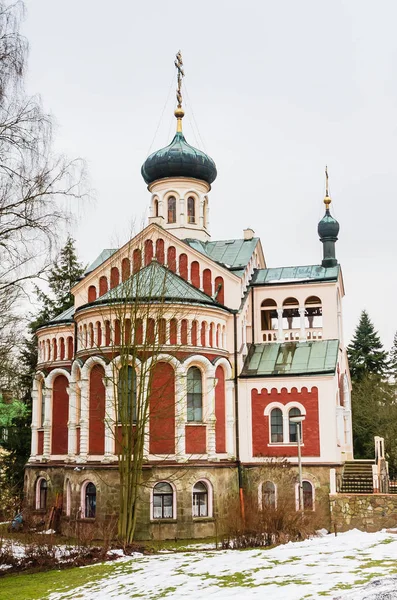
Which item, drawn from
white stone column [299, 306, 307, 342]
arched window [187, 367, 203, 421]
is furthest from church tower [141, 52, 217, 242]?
arched window [187, 367, 203, 421]

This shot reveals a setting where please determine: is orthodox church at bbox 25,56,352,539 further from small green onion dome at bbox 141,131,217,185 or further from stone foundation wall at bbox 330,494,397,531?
stone foundation wall at bbox 330,494,397,531

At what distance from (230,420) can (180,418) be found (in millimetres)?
2780

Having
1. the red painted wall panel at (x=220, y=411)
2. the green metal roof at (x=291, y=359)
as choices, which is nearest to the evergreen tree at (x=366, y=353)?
the green metal roof at (x=291, y=359)

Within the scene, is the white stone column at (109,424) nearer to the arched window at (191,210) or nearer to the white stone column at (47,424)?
the white stone column at (47,424)

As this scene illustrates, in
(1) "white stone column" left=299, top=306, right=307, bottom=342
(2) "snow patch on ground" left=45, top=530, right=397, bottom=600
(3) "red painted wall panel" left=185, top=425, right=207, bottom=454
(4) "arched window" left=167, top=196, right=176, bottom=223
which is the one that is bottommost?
(2) "snow patch on ground" left=45, top=530, right=397, bottom=600

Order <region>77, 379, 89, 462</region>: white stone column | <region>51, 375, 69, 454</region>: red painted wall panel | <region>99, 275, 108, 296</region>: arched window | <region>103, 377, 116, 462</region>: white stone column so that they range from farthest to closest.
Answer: <region>51, 375, 69, 454</region>: red painted wall panel → <region>99, 275, 108, 296</region>: arched window → <region>77, 379, 89, 462</region>: white stone column → <region>103, 377, 116, 462</region>: white stone column

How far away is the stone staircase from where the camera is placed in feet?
82.7

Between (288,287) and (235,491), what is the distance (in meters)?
8.51

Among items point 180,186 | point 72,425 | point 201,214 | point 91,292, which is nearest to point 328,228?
point 201,214

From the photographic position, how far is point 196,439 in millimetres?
24219

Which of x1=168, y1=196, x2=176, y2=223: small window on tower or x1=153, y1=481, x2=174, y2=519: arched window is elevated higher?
x1=168, y1=196, x2=176, y2=223: small window on tower

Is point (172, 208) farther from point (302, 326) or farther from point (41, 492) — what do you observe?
point (41, 492)

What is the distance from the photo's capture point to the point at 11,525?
23.0m

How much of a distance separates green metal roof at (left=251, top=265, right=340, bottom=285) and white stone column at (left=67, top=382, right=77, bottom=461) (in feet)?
28.0
